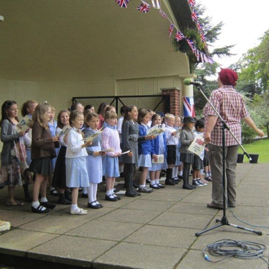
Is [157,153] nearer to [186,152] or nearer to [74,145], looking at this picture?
[186,152]

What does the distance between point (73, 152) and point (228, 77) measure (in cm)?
268

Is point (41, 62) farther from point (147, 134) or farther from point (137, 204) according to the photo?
point (137, 204)

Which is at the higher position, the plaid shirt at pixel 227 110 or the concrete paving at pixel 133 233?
the plaid shirt at pixel 227 110

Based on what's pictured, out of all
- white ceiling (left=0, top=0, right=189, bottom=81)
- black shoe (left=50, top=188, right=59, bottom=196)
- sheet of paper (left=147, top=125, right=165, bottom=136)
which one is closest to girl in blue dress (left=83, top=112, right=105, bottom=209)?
sheet of paper (left=147, top=125, right=165, bottom=136)

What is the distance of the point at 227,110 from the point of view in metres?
5.35

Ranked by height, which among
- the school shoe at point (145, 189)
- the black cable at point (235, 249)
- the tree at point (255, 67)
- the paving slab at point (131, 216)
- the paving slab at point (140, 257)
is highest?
the tree at point (255, 67)

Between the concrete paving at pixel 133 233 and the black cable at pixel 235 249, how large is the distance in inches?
3.0

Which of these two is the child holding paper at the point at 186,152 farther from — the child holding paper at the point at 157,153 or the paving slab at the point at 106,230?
the paving slab at the point at 106,230

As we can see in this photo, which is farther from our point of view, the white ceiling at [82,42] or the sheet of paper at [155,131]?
the white ceiling at [82,42]

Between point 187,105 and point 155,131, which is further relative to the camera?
point 187,105

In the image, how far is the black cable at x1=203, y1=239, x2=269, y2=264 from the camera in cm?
346

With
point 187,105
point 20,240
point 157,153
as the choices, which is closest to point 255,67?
point 187,105

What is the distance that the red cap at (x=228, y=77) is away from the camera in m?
5.42

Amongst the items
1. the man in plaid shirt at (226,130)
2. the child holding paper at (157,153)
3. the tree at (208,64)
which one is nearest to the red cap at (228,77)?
the man in plaid shirt at (226,130)
